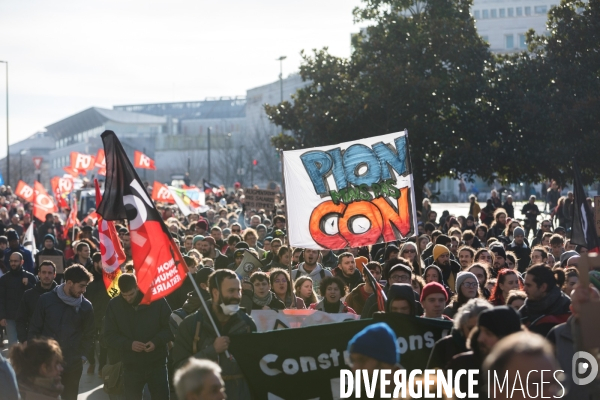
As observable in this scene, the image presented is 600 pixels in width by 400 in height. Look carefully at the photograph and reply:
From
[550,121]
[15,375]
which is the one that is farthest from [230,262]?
[550,121]

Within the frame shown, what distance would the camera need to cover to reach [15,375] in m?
6.13

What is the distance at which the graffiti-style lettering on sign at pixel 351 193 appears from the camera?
437 inches

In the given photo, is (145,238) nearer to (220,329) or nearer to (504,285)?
(220,329)

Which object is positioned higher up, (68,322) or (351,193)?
(351,193)

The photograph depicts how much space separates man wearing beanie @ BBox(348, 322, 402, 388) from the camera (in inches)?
199

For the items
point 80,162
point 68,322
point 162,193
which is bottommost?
point 68,322

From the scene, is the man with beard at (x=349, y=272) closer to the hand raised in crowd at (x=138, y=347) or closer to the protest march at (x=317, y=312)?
the protest march at (x=317, y=312)

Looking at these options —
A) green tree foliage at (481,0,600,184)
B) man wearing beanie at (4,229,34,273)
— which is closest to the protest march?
man wearing beanie at (4,229,34,273)

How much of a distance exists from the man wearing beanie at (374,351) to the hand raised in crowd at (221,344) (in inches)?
95.1

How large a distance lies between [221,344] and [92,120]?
5166 inches

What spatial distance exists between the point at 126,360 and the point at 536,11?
393ft

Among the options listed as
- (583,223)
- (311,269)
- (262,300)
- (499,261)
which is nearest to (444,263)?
(499,261)

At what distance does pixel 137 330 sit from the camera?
373 inches

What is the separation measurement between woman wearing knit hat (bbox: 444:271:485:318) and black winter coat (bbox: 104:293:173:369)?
8.43 ft
